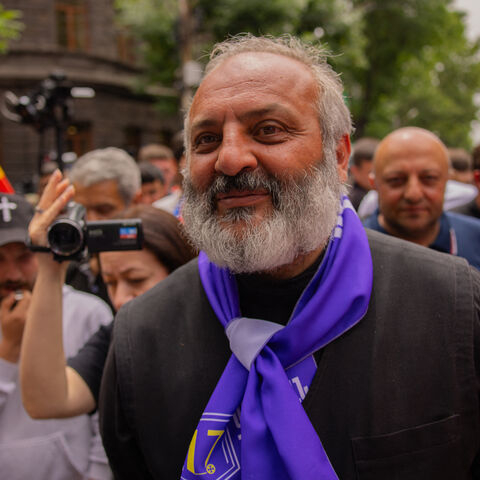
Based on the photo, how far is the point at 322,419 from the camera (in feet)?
4.44

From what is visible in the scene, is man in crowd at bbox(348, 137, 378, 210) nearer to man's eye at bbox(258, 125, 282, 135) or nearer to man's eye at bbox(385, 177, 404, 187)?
man's eye at bbox(385, 177, 404, 187)

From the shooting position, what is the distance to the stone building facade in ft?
51.5

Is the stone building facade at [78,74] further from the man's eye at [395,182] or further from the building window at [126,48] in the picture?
the man's eye at [395,182]

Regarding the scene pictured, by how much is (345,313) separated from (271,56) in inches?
29.8

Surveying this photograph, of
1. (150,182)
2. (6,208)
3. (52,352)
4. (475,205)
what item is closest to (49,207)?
(52,352)

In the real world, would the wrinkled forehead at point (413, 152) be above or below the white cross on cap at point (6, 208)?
above

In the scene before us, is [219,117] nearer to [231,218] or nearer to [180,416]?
[231,218]

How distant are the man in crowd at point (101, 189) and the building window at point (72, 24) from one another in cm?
1541

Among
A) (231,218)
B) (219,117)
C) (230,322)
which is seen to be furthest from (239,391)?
(219,117)

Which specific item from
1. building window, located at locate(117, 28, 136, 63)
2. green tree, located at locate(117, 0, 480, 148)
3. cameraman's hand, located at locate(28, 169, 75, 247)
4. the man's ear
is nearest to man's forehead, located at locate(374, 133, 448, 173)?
the man's ear

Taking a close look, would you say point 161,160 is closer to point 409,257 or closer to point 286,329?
point 409,257

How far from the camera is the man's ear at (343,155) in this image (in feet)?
5.39

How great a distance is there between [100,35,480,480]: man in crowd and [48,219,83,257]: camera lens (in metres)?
0.27

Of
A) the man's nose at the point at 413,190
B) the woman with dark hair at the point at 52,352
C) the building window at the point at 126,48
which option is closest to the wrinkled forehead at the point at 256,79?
the woman with dark hair at the point at 52,352
